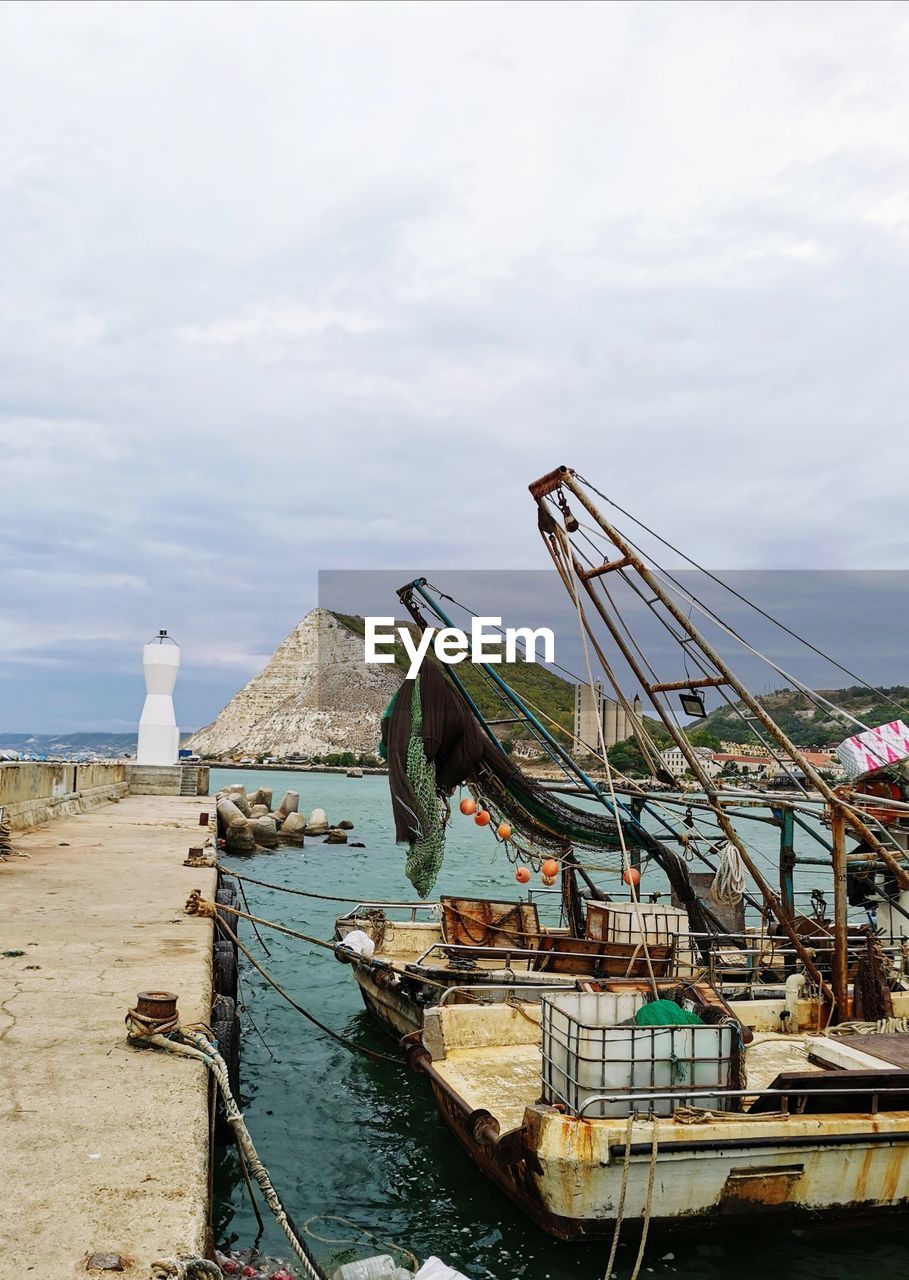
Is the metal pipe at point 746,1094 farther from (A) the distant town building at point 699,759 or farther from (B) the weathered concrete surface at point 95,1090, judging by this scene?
(A) the distant town building at point 699,759

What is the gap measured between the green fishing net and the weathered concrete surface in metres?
3.51

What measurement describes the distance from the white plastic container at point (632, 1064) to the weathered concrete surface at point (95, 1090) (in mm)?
3123

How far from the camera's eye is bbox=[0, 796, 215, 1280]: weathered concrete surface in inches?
178

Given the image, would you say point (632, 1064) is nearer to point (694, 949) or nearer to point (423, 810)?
point (694, 949)

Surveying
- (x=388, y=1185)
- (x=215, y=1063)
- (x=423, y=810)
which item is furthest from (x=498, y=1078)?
(x=423, y=810)

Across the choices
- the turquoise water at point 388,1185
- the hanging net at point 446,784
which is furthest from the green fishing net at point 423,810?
the turquoise water at point 388,1185

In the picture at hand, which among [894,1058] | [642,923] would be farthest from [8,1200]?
[642,923]

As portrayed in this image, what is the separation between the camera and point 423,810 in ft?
46.2

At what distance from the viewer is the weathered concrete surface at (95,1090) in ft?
14.9

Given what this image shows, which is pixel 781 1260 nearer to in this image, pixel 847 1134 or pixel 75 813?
pixel 847 1134

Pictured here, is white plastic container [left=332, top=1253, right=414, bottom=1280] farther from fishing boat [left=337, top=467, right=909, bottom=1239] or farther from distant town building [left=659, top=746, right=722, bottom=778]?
distant town building [left=659, top=746, right=722, bottom=778]

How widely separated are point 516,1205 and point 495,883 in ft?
104

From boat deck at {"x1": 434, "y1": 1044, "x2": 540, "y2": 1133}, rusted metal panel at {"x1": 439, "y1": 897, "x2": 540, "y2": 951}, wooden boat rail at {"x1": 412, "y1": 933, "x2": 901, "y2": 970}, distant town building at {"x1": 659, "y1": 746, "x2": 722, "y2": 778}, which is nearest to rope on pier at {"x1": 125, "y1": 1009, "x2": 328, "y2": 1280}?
boat deck at {"x1": 434, "y1": 1044, "x2": 540, "y2": 1133}

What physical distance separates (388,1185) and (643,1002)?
3282 mm
